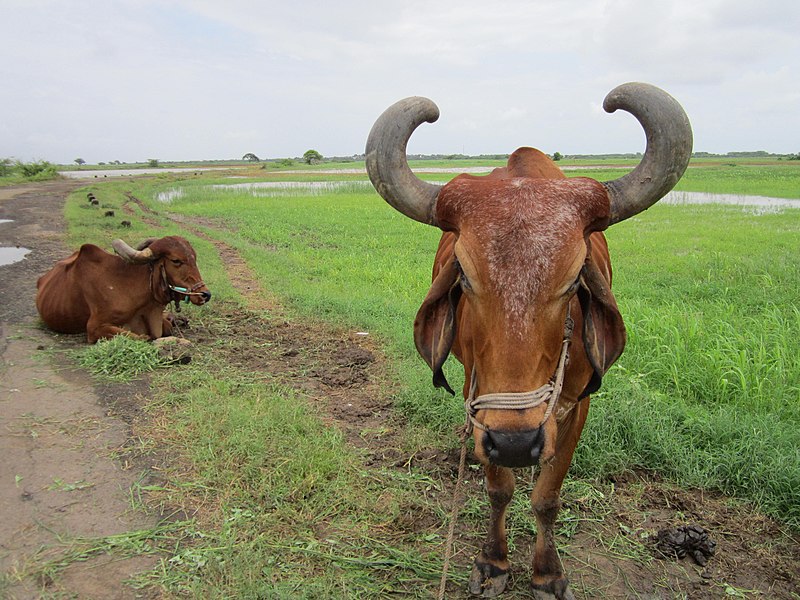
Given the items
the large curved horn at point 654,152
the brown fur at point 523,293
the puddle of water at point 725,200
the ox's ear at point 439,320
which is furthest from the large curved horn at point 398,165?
the puddle of water at point 725,200

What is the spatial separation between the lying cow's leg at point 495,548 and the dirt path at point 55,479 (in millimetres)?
1768

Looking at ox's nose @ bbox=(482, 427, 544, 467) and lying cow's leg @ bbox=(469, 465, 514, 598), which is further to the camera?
lying cow's leg @ bbox=(469, 465, 514, 598)

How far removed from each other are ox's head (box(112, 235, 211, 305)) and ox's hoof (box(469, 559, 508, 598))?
4.57 metres

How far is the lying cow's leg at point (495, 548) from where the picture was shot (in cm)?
303

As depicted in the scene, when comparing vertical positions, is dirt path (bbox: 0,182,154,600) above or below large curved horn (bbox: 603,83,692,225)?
below

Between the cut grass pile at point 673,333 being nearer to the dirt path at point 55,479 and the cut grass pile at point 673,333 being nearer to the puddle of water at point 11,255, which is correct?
the dirt path at point 55,479

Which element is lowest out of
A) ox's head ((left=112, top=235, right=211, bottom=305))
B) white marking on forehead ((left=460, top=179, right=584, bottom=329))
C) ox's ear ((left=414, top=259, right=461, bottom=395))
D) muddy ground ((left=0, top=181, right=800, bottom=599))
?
muddy ground ((left=0, top=181, right=800, bottom=599))

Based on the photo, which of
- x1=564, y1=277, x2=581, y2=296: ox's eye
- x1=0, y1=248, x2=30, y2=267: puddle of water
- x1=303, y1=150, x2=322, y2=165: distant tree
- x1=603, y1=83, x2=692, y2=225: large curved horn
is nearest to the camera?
x1=564, y1=277, x2=581, y2=296: ox's eye

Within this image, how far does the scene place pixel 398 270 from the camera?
10.4 m

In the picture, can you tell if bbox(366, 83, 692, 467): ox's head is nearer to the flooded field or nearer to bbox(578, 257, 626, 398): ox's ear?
bbox(578, 257, 626, 398): ox's ear

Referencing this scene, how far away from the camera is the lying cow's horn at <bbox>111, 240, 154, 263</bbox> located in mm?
6422

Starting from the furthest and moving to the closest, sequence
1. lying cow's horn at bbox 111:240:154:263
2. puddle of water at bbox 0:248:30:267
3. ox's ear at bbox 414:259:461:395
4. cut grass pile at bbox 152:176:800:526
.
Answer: puddle of water at bbox 0:248:30:267
lying cow's horn at bbox 111:240:154:263
cut grass pile at bbox 152:176:800:526
ox's ear at bbox 414:259:461:395

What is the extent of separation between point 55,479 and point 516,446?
330 cm

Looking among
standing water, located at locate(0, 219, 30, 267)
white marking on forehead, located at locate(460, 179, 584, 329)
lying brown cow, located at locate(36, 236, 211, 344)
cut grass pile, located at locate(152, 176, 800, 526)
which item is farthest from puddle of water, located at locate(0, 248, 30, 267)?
white marking on forehead, located at locate(460, 179, 584, 329)
